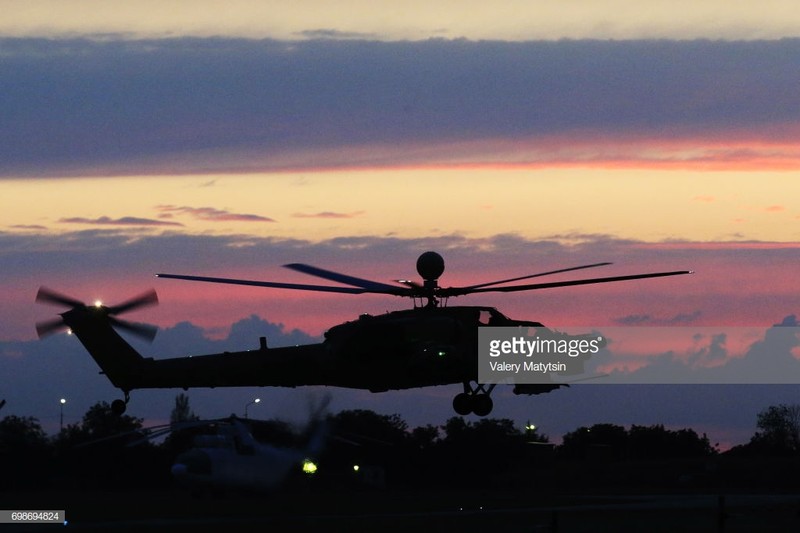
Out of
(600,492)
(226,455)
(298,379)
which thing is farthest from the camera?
(600,492)

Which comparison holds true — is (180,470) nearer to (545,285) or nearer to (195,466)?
(195,466)

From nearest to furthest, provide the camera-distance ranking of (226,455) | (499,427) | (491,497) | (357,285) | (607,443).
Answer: (357,285)
(226,455)
(491,497)
(499,427)
(607,443)

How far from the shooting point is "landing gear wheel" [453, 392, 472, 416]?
53397 mm

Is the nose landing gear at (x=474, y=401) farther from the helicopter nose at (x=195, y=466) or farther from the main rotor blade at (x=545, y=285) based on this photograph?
the helicopter nose at (x=195, y=466)

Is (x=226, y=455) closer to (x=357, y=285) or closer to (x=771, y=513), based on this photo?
(x=357, y=285)

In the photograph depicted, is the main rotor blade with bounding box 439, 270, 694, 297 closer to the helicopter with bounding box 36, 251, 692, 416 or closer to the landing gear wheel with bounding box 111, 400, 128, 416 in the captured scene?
the helicopter with bounding box 36, 251, 692, 416

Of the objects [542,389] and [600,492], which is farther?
[600,492]

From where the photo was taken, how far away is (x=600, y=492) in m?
91.5

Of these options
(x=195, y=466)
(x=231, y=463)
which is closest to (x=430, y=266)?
(x=231, y=463)

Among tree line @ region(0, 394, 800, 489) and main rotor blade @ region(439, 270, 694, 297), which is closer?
main rotor blade @ region(439, 270, 694, 297)

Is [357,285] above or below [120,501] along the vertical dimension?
above

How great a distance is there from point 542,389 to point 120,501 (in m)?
32.6

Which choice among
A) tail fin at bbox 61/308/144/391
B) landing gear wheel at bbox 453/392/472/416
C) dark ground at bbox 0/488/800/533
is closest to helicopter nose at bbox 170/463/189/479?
dark ground at bbox 0/488/800/533

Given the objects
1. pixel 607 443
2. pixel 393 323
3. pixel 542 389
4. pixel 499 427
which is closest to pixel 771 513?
pixel 542 389
